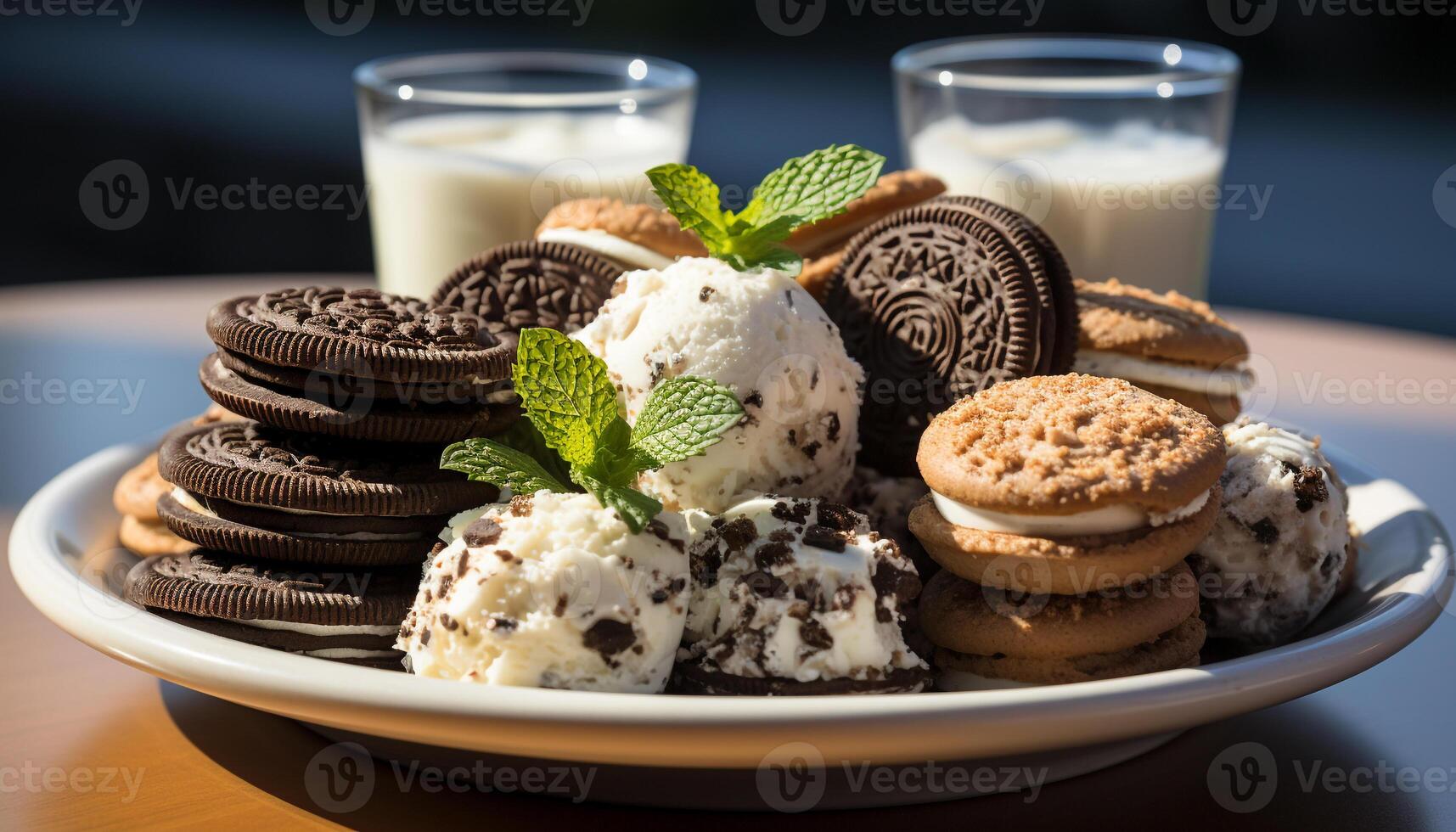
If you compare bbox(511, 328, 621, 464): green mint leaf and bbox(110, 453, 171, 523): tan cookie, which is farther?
bbox(110, 453, 171, 523): tan cookie

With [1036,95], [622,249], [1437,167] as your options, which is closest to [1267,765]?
[622,249]

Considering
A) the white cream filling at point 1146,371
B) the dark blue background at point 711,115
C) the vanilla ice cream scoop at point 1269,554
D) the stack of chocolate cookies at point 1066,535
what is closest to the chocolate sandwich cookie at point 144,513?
the stack of chocolate cookies at point 1066,535

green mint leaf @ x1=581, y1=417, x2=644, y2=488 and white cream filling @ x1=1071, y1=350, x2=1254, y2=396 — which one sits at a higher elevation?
green mint leaf @ x1=581, y1=417, x2=644, y2=488

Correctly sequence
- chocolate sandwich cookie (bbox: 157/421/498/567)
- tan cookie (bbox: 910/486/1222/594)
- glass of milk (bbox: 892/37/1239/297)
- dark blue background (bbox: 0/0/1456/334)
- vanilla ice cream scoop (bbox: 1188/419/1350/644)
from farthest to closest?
dark blue background (bbox: 0/0/1456/334) < glass of milk (bbox: 892/37/1239/297) < vanilla ice cream scoop (bbox: 1188/419/1350/644) < chocolate sandwich cookie (bbox: 157/421/498/567) < tan cookie (bbox: 910/486/1222/594)

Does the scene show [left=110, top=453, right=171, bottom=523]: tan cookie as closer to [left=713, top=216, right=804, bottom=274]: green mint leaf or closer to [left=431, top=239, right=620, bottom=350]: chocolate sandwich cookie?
[left=431, top=239, right=620, bottom=350]: chocolate sandwich cookie

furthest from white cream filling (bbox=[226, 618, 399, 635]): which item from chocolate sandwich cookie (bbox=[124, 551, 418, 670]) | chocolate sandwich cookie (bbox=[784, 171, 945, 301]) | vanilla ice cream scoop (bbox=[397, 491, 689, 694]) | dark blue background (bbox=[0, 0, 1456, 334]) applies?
dark blue background (bbox=[0, 0, 1456, 334])
